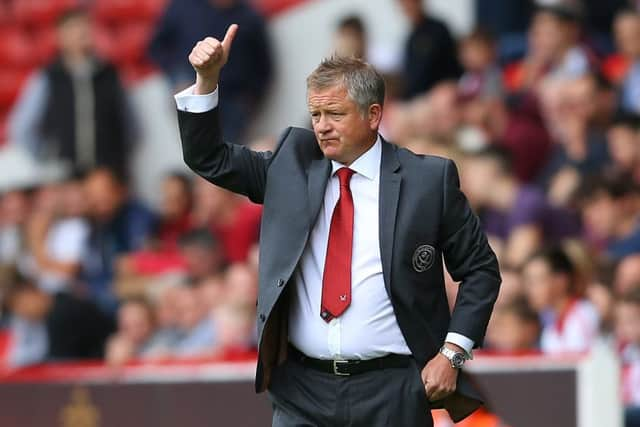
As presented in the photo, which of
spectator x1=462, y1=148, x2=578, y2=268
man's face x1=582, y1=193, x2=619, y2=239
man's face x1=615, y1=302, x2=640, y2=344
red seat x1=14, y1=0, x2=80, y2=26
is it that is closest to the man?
man's face x1=615, y1=302, x2=640, y2=344

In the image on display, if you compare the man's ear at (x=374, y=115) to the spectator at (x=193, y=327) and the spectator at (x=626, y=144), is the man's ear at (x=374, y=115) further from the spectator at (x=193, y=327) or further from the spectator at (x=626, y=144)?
the spectator at (x=193, y=327)

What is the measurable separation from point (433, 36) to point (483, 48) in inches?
25.7

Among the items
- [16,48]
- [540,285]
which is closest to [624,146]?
[540,285]

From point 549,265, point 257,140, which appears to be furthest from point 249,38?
point 549,265

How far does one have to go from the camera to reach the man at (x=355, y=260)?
18.2ft

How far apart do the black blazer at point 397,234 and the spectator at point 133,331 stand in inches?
208

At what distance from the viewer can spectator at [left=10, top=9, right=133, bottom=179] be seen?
13500mm

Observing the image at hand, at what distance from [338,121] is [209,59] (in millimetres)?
479

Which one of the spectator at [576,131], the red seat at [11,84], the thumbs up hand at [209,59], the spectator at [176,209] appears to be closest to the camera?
the thumbs up hand at [209,59]

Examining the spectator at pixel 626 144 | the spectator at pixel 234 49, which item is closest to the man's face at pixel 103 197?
the spectator at pixel 234 49

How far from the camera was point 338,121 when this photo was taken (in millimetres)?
5516

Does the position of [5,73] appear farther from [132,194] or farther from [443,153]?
[443,153]

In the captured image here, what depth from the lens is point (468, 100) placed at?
37.6ft

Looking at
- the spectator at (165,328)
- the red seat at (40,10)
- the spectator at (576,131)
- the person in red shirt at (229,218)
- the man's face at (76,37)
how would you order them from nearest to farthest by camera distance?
the spectator at (576,131) < the spectator at (165,328) < the person in red shirt at (229,218) < the man's face at (76,37) < the red seat at (40,10)
